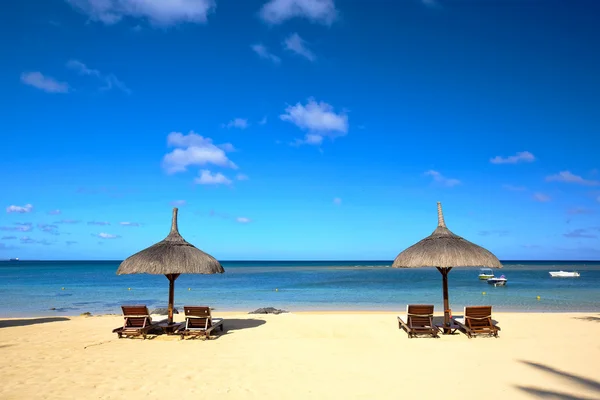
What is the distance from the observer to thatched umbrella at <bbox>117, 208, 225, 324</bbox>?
10.6 metres

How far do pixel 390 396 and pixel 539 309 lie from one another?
18.7 meters

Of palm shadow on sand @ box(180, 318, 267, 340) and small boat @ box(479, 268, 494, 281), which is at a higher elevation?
palm shadow on sand @ box(180, 318, 267, 340)

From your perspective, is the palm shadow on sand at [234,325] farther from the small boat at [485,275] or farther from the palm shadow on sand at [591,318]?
the small boat at [485,275]

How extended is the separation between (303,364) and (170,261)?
475cm

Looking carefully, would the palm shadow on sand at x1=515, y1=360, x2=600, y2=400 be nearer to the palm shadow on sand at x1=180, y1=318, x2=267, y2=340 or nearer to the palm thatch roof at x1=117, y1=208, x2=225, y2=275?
the palm shadow on sand at x1=180, y1=318, x2=267, y2=340

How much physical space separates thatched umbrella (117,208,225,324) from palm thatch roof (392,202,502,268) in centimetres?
550

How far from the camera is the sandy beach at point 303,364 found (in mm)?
6391

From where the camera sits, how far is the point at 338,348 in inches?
382

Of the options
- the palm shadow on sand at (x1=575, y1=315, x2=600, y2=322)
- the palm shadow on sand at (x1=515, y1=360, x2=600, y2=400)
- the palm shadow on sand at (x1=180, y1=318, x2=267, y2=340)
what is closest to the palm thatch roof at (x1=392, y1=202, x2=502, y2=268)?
the palm shadow on sand at (x1=515, y1=360, x2=600, y2=400)

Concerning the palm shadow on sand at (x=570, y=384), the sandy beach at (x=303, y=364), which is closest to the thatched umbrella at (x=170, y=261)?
the sandy beach at (x=303, y=364)

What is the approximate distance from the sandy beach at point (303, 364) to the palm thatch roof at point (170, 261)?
1.80 metres

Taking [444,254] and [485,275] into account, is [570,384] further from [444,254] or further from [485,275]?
[485,275]

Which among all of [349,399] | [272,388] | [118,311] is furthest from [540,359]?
[118,311]

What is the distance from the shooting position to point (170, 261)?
35.5 ft
